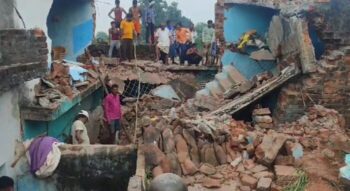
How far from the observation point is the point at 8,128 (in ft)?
23.4

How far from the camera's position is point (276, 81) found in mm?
9250

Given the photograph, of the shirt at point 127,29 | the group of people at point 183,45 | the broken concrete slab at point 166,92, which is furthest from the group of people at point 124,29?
the broken concrete slab at point 166,92

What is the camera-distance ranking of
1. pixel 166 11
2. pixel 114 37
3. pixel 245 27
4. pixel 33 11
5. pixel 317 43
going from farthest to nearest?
pixel 166 11
pixel 114 37
pixel 245 27
pixel 317 43
pixel 33 11

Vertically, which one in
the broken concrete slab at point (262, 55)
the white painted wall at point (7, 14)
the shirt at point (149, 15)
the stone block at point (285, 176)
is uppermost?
the shirt at point (149, 15)

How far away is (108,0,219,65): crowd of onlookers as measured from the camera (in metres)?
14.2

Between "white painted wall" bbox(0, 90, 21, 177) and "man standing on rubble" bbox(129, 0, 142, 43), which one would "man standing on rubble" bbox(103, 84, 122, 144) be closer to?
"white painted wall" bbox(0, 90, 21, 177)

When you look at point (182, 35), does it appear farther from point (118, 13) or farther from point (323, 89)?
point (323, 89)

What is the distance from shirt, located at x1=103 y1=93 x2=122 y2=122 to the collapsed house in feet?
1.53

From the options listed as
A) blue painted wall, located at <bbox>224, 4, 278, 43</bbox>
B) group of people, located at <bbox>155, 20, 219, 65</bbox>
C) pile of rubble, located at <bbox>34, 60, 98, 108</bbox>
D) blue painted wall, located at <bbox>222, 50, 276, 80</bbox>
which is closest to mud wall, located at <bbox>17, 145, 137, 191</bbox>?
pile of rubble, located at <bbox>34, 60, 98, 108</bbox>

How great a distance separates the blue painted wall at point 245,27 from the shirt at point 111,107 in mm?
3711

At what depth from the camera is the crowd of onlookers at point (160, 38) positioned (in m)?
14.2

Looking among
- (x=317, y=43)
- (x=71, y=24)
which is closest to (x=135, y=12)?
(x=71, y=24)

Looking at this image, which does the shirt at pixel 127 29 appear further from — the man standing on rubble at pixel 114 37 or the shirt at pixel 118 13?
the shirt at pixel 118 13

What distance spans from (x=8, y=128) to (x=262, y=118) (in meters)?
4.63
